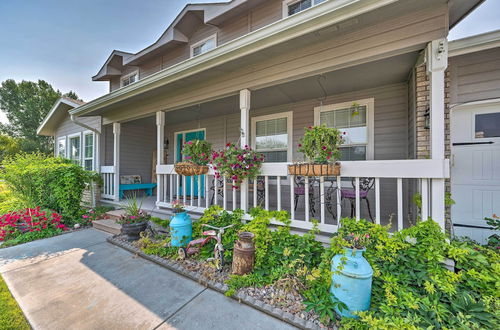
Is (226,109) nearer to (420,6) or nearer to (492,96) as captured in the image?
(420,6)

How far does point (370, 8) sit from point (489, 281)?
2.86m

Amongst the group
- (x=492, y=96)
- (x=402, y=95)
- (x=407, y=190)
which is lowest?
(x=407, y=190)

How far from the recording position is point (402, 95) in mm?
3771

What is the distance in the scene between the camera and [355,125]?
414cm

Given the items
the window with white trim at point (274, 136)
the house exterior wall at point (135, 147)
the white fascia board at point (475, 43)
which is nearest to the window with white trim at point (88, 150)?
the house exterior wall at point (135, 147)

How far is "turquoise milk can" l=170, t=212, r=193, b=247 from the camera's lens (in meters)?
3.10

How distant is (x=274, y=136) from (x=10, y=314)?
4853mm

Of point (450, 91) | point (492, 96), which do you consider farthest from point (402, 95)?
point (492, 96)

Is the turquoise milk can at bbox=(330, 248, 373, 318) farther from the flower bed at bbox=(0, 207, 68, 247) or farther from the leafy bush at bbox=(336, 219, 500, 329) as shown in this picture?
the flower bed at bbox=(0, 207, 68, 247)

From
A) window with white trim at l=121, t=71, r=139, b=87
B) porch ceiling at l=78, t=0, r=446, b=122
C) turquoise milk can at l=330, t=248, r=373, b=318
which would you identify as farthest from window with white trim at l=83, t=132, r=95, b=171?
turquoise milk can at l=330, t=248, r=373, b=318

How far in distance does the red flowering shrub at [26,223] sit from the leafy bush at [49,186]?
40 cm

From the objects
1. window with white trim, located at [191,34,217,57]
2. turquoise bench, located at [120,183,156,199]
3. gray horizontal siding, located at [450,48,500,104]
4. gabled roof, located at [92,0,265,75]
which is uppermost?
gabled roof, located at [92,0,265,75]

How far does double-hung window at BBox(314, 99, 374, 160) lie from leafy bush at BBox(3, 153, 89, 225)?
6.24 m

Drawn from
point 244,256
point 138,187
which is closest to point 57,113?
point 138,187
